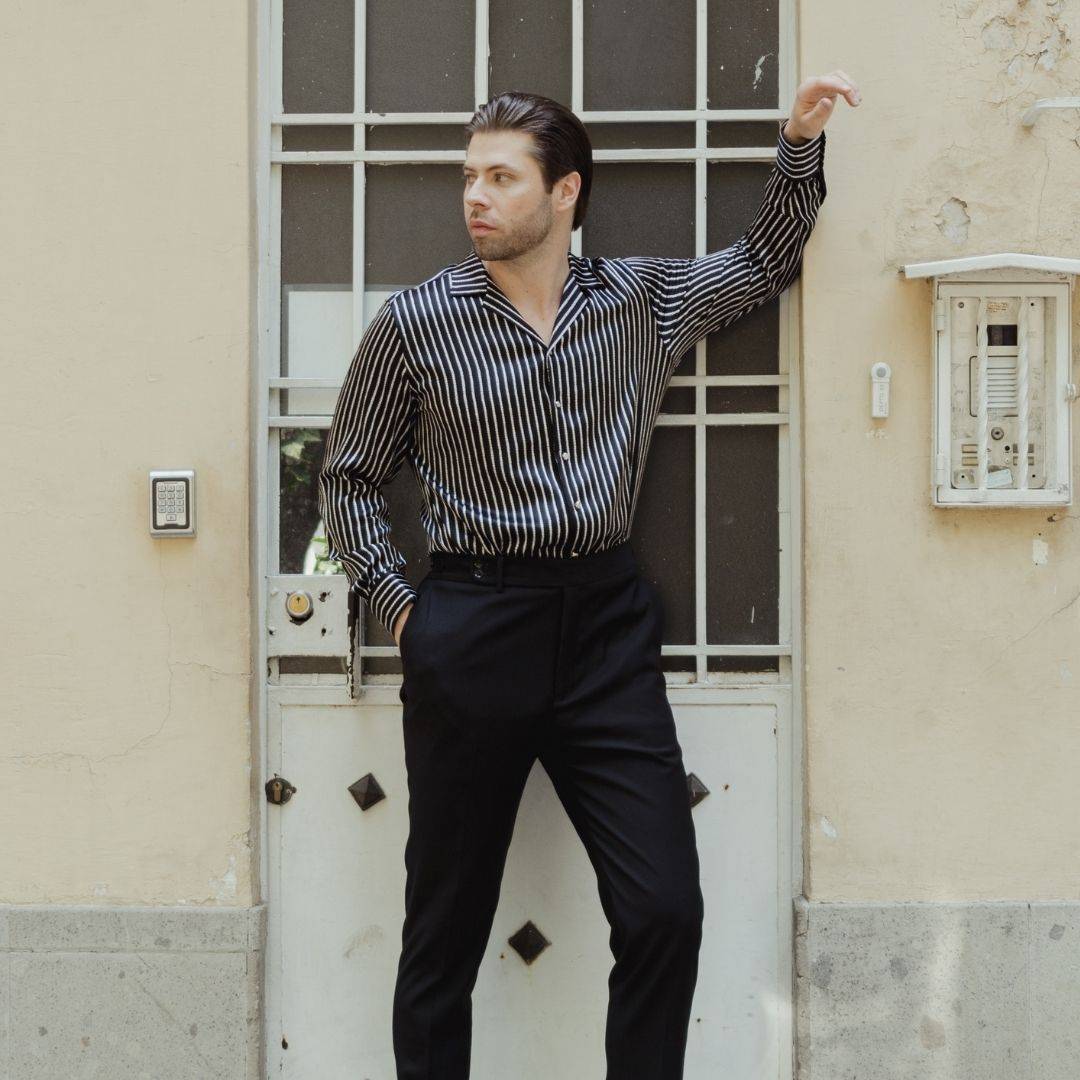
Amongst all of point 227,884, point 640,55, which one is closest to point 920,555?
point 640,55

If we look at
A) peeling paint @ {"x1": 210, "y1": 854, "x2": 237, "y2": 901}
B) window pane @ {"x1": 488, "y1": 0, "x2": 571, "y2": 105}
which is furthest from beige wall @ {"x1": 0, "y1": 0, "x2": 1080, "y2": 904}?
window pane @ {"x1": 488, "y1": 0, "x2": 571, "y2": 105}

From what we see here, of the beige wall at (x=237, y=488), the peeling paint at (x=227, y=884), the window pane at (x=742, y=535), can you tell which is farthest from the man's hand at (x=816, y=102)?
the peeling paint at (x=227, y=884)

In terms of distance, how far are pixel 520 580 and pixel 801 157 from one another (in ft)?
4.15

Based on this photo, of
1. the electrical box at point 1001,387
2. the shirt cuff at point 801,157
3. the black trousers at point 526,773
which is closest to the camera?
the black trousers at point 526,773

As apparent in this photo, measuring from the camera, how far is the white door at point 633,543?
3100mm

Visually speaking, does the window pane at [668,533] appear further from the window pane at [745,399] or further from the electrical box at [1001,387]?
the electrical box at [1001,387]

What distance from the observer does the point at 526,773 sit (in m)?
2.72

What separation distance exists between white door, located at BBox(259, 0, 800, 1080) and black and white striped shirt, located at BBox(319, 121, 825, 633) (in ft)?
0.84

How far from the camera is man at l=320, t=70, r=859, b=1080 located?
258cm

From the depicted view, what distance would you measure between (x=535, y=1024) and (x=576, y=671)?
1.15m

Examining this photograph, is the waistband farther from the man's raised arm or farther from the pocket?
the man's raised arm

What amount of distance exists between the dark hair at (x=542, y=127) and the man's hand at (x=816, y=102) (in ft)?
1.75

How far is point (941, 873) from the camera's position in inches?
118

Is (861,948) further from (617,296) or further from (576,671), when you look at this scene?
(617,296)
